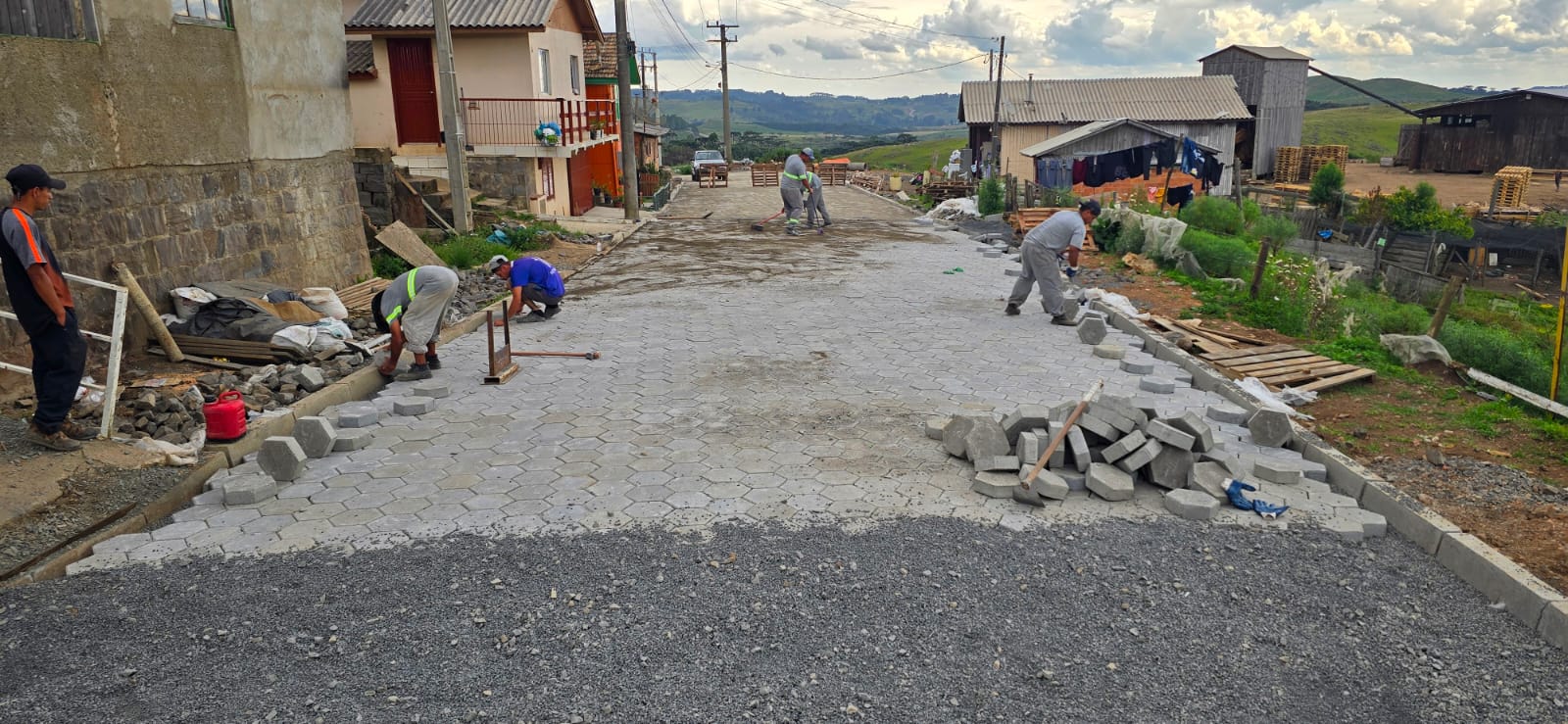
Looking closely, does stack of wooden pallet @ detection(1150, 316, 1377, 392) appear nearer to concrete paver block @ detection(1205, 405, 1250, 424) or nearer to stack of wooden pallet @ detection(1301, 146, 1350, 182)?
concrete paver block @ detection(1205, 405, 1250, 424)

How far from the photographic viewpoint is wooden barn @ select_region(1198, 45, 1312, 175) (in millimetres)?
39781

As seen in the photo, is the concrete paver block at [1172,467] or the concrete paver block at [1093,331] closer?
the concrete paver block at [1172,467]

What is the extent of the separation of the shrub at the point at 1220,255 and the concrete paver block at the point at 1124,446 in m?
8.87

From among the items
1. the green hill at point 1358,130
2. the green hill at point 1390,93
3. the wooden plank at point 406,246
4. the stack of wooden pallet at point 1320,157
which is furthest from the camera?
the green hill at point 1390,93

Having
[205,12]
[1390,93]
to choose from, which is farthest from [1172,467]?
[1390,93]

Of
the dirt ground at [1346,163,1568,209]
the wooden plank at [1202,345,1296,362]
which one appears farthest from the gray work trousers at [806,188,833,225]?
the dirt ground at [1346,163,1568,209]

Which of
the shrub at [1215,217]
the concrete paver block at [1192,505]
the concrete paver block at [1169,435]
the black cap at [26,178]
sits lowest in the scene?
the concrete paver block at [1192,505]

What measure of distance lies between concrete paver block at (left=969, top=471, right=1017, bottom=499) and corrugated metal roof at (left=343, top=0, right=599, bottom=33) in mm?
17625

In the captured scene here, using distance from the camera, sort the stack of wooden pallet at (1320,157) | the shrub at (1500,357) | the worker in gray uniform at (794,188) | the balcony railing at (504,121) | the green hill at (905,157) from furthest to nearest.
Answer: the green hill at (905,157) → the stack of wooden pallet at (1320,157) → the balcony railing at (504,121) → the worker in gray uniform at (794,188) → the shrub at (1500,357)

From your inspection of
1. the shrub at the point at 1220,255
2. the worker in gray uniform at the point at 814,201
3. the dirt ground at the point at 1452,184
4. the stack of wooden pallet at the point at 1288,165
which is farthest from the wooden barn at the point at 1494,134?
the worker in gray uniform at the point at 814,201

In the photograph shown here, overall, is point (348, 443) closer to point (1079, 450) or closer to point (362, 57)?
point (1079, 450)

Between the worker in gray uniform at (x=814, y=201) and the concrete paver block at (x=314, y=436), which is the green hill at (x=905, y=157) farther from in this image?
the concrete paver block at (x=314, y=436)

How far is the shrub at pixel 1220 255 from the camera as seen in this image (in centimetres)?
1350

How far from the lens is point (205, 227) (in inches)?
347
